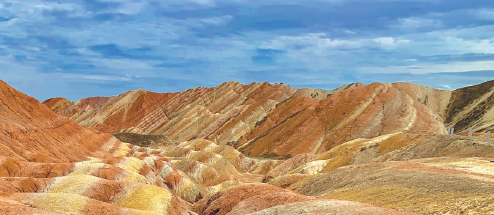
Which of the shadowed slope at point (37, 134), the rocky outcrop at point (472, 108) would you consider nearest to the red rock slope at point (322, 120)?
the rocky outcrop at point (472, 108)

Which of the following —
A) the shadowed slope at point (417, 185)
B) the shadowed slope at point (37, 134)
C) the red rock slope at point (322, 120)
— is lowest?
the shadowed slope at point (417, 185)

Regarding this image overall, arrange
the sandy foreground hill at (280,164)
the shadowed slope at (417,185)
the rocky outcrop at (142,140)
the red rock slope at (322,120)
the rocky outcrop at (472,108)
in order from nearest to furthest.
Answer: the shadowed slope at (417,185)
the sandy foreground hill at (280,164)
the rocky outcrop at (472,108)
the red rock slope at (322,120)
the rocky outcrop at (142,140)

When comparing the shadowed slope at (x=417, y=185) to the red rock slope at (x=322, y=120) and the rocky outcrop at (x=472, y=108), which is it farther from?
the rocky outcrop at (x=472, y=108)

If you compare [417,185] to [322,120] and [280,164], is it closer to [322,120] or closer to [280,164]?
[280,164]

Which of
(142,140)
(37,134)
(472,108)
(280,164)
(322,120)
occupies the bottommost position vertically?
(280,164)

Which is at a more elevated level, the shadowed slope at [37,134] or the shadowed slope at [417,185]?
the shadowed slope at [37,134]

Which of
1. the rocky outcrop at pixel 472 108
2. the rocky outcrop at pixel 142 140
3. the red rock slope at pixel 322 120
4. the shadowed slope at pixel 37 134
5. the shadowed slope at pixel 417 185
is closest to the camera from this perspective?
the shadowed slope at pixel 417 185

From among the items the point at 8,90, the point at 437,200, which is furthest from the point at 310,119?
the point at 437,200

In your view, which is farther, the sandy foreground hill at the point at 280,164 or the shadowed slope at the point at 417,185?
the sandy foreground hill at the point at 280,164

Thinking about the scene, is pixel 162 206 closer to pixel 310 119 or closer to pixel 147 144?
pixel 310 119

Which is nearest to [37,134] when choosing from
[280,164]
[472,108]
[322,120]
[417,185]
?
[280,164]
